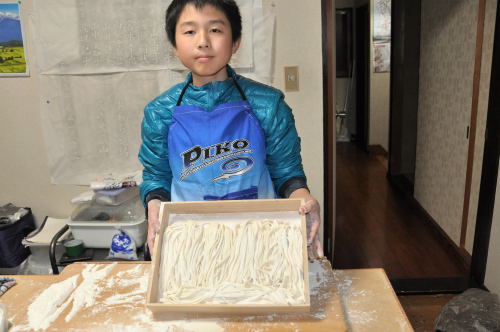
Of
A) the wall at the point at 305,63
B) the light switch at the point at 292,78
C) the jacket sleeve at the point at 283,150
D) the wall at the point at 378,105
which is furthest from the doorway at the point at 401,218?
the jacket sleeve at the point at 283,150

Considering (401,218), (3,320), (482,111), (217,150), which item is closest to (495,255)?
(482,111)

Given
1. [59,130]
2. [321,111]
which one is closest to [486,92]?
[321,111]

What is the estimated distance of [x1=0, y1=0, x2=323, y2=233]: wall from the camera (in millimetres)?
2041

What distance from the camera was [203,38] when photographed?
1.05m

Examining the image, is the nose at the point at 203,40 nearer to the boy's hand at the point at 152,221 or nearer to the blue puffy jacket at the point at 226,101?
the blue puffy jacket at the point at 226,101

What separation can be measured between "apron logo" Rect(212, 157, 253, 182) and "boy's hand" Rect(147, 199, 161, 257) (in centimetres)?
17

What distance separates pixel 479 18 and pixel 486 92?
395 mm

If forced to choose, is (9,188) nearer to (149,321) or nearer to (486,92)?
(149,321)

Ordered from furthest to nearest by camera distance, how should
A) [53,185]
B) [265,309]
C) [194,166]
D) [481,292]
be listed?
[53,185] < [481,292] < [194,166] < [265,309]

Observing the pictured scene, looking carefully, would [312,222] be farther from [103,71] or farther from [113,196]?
[103,71]

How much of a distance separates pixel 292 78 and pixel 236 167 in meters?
1.08

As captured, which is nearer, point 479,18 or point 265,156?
point 265,156

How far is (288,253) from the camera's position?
0.95 meters

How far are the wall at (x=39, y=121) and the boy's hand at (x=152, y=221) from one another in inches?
46.7
